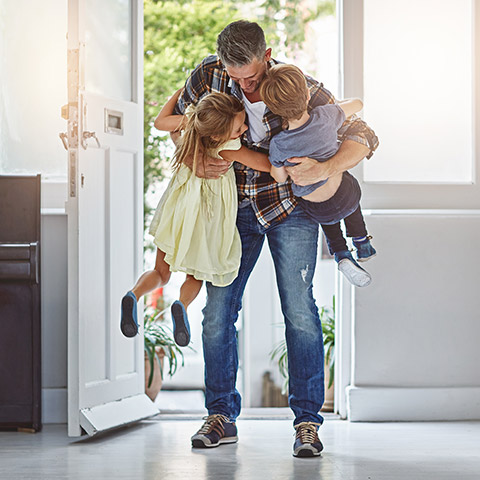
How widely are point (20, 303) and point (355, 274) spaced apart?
149 cm

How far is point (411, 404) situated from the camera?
3393 millimetres

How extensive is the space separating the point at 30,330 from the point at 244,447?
3.61 ft

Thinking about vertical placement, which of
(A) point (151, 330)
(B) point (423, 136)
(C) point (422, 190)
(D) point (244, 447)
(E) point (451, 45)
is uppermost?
(E) point (451, 45)

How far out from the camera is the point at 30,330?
A: 10.6ft

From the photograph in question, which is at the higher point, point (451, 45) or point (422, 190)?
point (451, 45)

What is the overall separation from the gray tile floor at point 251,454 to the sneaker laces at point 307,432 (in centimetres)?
7

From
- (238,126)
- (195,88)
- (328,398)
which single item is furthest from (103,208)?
(328,398)

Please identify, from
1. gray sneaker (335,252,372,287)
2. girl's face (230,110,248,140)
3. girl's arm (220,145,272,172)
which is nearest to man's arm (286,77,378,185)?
girl's arm (220,145,272,172)

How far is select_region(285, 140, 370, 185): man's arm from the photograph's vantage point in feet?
8.39

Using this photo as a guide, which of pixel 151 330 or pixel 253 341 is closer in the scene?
pixel 151 330

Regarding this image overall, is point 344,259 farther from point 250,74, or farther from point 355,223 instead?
point 250,74

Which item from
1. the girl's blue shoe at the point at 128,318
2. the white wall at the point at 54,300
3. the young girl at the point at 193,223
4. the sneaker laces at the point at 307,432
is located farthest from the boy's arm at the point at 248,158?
the white wall at the point at 54,300

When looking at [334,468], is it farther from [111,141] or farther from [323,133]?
[111,141]

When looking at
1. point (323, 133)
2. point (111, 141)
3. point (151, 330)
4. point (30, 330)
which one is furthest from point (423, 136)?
point (30, 330)
